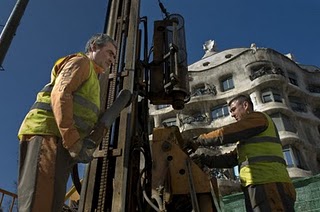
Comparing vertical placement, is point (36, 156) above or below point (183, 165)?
below

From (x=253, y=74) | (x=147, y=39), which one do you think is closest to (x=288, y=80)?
(x=253, y=74)

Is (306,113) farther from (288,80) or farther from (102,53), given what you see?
(102,53)

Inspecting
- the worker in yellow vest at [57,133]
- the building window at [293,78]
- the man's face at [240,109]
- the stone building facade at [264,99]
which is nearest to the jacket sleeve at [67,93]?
the worker in yellow vest at [57,133]

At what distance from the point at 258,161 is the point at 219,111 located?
24956mm

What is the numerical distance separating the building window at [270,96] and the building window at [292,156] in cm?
430

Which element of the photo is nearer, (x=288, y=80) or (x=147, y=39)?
(x=147, y=39)

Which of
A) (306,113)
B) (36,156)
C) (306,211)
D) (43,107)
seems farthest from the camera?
(306,113)

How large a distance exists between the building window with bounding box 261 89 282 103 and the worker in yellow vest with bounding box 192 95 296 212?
23.4 metres

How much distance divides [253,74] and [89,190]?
87.0ft

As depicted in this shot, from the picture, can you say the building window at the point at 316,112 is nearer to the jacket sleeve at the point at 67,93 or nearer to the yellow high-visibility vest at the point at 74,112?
the yellow high-visibility vest at the point at 74,112

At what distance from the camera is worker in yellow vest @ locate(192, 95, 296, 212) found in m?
3.44

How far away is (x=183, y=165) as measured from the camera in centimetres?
323

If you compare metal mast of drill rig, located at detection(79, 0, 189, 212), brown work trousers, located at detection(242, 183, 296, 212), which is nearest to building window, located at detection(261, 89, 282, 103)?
metal mast of drill rig, located at detection(79, 0, 189, 212)

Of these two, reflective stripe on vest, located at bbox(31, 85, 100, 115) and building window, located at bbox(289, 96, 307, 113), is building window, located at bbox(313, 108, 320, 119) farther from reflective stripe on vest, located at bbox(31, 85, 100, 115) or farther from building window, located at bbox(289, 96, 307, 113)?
reflective stripe on vest, located at bbox(31, 85, 100, 115)
